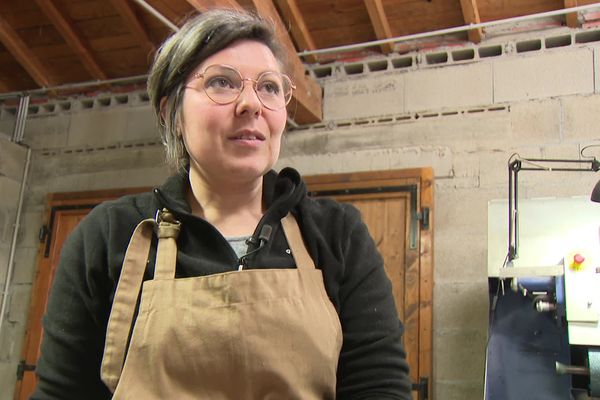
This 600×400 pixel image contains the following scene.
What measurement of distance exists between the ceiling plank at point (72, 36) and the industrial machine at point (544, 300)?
2588mm

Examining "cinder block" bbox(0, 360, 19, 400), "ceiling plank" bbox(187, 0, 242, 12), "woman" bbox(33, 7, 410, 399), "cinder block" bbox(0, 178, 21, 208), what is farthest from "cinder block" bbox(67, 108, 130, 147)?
"woman" bbox(33, 7, 410, 399)

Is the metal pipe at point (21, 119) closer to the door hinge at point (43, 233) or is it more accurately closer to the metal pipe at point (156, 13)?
the door hinge at point (43, 233)

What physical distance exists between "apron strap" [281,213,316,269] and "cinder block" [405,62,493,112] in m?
2.30

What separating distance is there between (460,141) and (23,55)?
2726 mm

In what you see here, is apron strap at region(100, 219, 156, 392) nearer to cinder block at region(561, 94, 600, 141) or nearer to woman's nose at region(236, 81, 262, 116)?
woman's nose at region(236, 81, 262, 116)

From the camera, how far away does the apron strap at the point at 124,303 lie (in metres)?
0.95

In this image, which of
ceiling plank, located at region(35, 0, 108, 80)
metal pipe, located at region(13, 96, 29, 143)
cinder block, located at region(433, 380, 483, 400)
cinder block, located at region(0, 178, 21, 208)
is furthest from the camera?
metal pipe, located at region(13, 96, 29, 143)

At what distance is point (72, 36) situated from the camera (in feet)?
11.8

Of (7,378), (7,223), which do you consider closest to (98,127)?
(7,223)

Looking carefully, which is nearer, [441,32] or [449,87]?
[441,32]

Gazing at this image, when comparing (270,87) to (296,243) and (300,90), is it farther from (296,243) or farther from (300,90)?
(300,90)

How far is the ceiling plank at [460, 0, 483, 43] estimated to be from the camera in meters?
2.98

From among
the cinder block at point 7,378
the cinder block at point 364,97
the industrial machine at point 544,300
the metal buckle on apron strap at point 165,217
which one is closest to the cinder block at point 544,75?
the cinder block at point 364,97

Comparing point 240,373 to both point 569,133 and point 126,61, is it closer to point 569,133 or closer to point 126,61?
point 569,133
